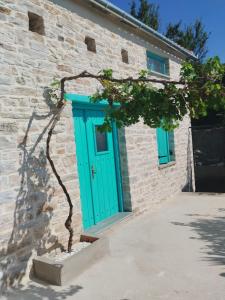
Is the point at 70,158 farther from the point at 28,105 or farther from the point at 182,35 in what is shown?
the point at 182,35

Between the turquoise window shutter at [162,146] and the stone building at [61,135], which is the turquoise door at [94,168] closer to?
the stone building at [61,135]

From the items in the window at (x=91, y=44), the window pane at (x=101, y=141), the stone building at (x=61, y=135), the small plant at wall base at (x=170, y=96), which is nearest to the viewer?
the small plant at wall base at (x=170, y=96)

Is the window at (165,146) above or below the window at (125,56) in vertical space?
below

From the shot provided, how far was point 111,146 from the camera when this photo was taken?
641cm

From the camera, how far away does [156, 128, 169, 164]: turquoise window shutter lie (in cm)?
828

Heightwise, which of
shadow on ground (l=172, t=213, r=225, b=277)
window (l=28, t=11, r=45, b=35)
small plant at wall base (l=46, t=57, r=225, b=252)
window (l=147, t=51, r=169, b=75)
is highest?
window (l=147, t=51, r=169, b=75)

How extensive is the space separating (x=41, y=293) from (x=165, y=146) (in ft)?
18.9

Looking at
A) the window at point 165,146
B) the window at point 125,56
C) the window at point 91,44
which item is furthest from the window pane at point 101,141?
the window at point 165,146

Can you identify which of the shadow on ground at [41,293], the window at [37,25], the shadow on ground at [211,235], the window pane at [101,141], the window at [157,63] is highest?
the window at [157,63]

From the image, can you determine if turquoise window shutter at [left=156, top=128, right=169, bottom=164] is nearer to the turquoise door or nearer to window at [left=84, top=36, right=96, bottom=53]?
the turquoise door

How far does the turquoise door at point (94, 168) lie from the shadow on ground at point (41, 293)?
1797 mm

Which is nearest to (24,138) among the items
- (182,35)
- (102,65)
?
(102,65)

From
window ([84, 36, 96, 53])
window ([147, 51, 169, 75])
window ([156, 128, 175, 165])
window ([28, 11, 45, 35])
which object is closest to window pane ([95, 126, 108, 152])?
window ([84, 36, 96, 53])

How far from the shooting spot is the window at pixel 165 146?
328 inches
